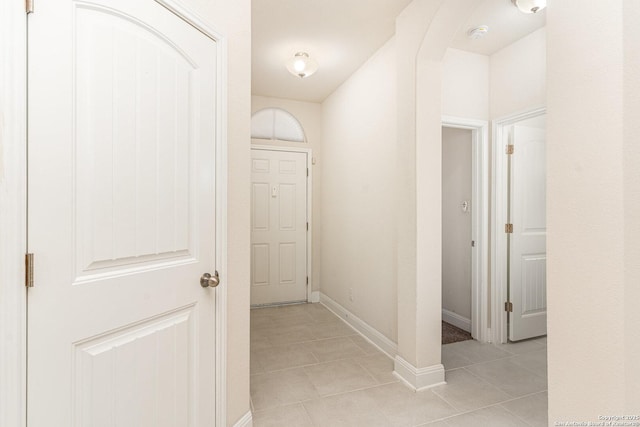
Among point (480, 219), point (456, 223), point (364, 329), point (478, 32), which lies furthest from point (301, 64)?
point (364, 329)

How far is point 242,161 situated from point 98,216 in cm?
74

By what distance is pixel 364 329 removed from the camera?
3.17 metres

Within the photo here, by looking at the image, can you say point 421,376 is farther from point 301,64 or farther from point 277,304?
point 301,64

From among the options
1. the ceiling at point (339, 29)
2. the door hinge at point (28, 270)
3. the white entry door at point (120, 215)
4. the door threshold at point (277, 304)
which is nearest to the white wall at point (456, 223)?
the ceiling at point (339, 29)

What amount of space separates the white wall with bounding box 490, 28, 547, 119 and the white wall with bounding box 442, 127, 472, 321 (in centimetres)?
52

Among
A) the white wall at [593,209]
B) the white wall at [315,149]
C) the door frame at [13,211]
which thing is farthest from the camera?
the white wall at [315,149]

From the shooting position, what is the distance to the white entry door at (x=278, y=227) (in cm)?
415

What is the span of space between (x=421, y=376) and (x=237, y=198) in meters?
1.78

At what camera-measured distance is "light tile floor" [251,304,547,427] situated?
189 centimetres

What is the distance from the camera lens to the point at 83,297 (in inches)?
39.8

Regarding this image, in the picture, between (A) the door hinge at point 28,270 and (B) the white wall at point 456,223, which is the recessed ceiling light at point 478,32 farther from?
(A) the door hinge at point 28,270

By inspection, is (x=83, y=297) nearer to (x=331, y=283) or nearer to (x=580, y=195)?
(x=580, y=195)

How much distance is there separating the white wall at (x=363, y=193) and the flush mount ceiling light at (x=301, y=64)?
2.00ft

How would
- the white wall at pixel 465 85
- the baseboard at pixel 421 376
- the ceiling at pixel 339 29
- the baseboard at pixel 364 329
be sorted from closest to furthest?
the baseboard at pixel 421 376 < the ceiling at pixel 339 29 < the baseboard at pixel 364 329 < the white wall at pixel 465 85
